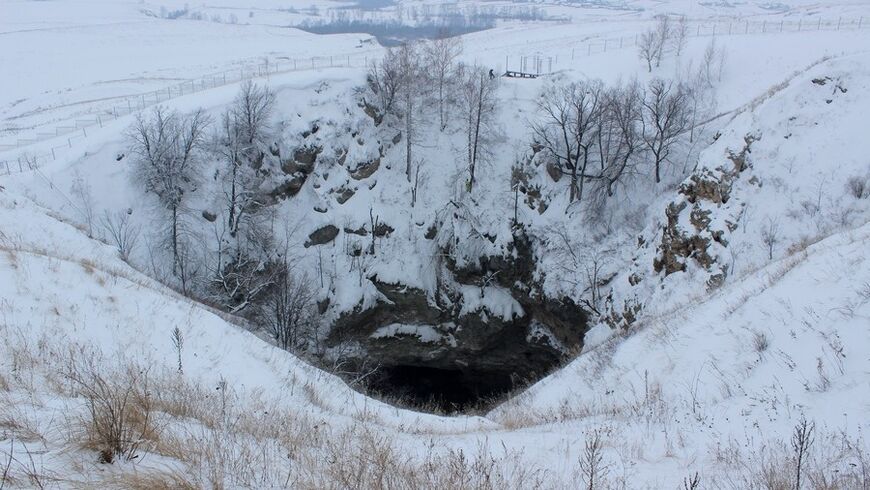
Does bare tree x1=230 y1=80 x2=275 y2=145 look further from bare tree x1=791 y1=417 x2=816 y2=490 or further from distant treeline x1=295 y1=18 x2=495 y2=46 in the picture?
distant treeline x1=295 y1=18 x2=495 y2=46

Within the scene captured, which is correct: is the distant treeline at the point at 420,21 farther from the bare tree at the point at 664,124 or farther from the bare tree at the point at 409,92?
the bare tree at the point at 664,124

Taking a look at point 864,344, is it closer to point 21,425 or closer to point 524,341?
point 21,425

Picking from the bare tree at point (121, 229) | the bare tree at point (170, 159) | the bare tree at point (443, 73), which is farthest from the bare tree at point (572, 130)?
the bare tree at point (121, 229)

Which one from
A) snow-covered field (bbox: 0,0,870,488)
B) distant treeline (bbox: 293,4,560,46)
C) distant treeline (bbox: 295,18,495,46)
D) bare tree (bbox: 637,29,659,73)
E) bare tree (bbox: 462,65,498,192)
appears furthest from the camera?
distant treeline (bbox: 293,4,560,46)

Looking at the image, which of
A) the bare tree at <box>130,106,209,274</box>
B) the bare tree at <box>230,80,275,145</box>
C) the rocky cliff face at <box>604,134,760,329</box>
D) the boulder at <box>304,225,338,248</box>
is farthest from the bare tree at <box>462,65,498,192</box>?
the bare tree at <box>130,106,209,274</box>

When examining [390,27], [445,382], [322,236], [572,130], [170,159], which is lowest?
[445,382]

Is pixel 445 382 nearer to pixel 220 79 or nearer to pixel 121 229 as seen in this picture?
pixel 121 229

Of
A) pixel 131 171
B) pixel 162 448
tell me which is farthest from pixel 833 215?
pixel 131 171

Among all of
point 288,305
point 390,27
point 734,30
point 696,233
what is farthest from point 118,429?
point 390,27
